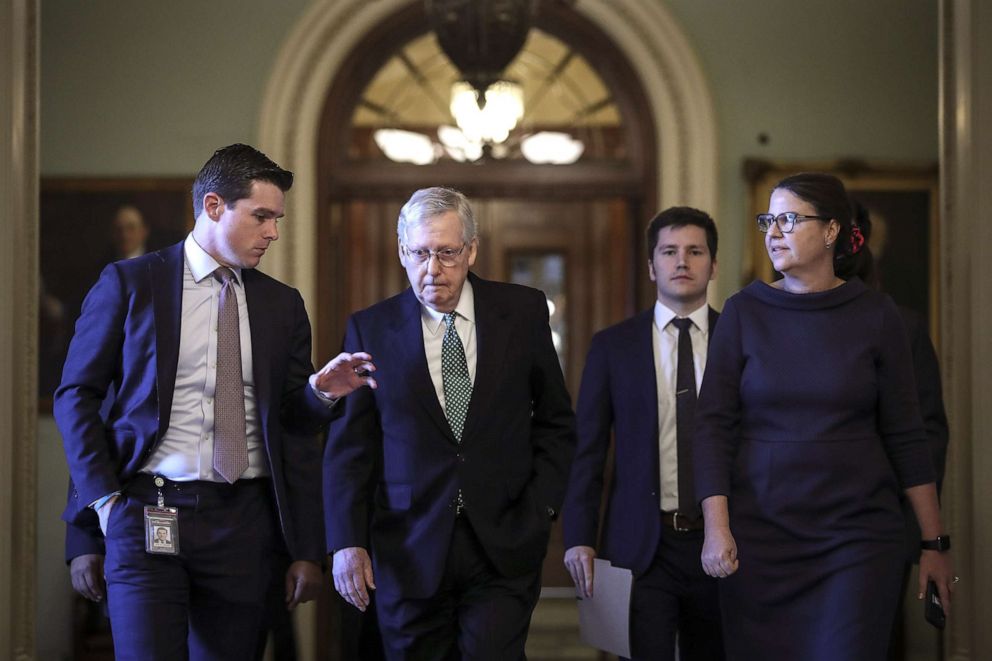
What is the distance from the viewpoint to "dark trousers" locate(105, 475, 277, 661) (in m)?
3.31

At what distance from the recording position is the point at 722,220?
704 cm

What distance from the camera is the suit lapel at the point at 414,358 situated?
3674mm

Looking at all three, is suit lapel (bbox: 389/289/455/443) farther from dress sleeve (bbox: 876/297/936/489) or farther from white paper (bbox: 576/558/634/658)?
dress sleeve (bbox: 876/297/936/489)

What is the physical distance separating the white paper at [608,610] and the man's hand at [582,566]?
0.6 inches

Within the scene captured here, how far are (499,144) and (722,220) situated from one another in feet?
4.38

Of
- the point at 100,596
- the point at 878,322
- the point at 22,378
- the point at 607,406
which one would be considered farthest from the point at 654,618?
the point at 22,378

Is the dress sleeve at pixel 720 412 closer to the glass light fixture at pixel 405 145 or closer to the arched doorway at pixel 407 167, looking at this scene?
the arched doorway at pixel 407 167

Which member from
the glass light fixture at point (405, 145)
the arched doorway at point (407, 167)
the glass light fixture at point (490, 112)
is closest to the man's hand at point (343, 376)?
the glass light fixture at point (490, 112)

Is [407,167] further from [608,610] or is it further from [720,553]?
[720,553]

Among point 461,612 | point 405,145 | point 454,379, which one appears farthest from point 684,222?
point 405,145

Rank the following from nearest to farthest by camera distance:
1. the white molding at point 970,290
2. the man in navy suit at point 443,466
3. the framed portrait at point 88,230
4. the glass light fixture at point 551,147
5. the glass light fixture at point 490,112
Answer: the man in navy suit at point 443,466, the white molding at point 970,290, the glass light fixture at point 490,112, the framed portrait at point 88,230, the glass light fixture at point 551,147

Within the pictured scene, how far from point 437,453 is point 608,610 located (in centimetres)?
85

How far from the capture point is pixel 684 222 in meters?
4.34

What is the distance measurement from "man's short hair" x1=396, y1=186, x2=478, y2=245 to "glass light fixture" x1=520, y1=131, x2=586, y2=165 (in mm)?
3664
